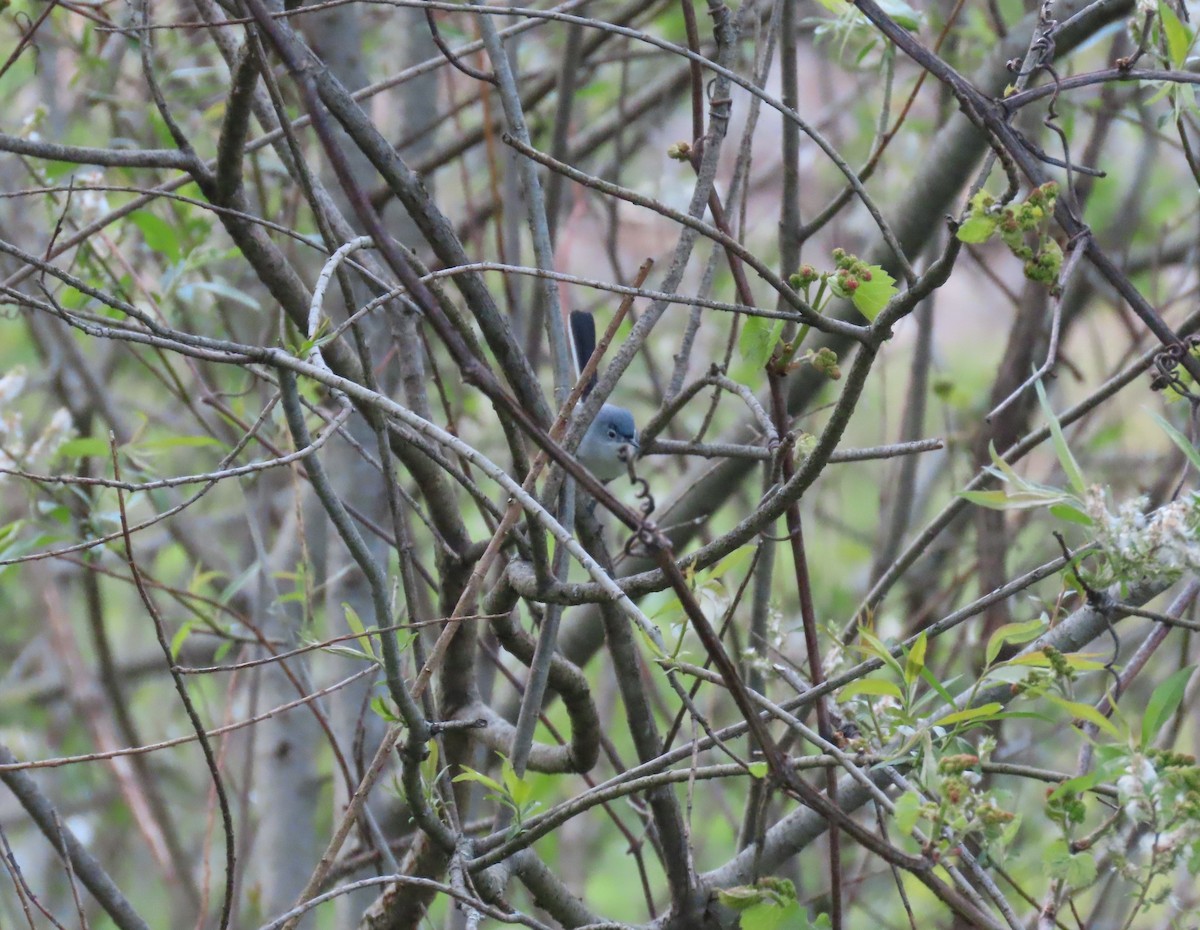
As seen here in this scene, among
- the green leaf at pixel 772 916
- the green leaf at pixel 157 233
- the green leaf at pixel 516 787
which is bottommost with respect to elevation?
the green leaf at pixel 772 916

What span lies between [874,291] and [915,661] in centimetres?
39

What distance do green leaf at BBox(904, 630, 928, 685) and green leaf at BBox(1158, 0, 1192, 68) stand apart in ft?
2.28

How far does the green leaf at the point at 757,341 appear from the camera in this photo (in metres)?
1.36

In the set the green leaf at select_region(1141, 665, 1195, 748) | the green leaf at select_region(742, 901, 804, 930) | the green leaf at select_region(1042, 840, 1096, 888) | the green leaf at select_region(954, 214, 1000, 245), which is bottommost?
the green leaf at select_region(742, 901, 804, 930)

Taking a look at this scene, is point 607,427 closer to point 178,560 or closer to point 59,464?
point 59,464

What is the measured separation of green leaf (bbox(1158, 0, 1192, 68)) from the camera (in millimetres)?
1284

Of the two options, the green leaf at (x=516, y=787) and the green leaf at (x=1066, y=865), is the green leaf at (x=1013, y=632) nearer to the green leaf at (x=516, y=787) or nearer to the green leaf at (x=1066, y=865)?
the green leaf at (x=1066, y=865)

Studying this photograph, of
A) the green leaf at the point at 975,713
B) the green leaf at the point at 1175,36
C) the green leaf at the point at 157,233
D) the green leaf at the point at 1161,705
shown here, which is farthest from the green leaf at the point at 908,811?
the green leaf at the point at 157,233

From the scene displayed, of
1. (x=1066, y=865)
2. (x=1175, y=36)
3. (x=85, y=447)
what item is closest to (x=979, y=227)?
(x=1175, y=36)

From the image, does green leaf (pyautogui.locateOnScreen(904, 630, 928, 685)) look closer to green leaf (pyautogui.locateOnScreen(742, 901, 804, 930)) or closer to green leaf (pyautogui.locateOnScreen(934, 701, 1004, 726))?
green leaf (pyautogui.locateOnScreen(934, 701, 1004, 726))

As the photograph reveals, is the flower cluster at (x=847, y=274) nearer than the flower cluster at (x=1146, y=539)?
No

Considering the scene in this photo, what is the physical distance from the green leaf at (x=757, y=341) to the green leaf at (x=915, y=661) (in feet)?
1.26

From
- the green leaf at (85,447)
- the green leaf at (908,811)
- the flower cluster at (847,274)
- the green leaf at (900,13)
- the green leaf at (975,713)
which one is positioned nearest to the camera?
the green leaf at (908,811)

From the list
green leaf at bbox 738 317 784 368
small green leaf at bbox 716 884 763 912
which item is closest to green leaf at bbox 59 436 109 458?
green leaf at bbox 738 317 784 368
